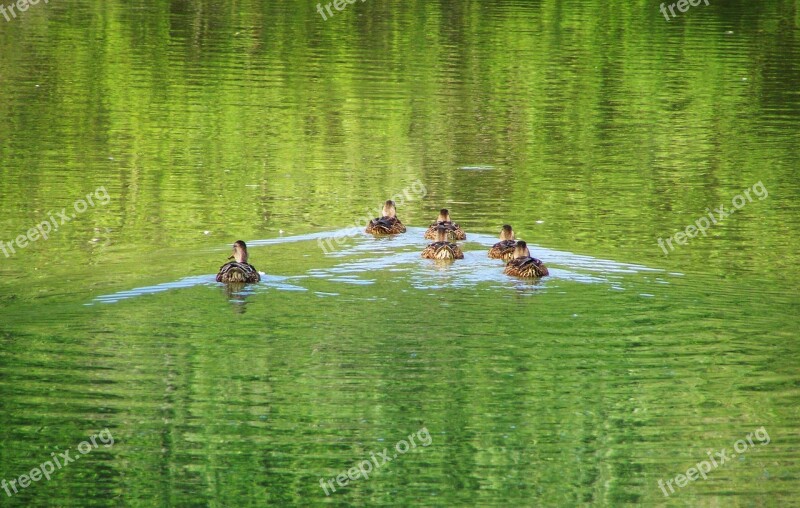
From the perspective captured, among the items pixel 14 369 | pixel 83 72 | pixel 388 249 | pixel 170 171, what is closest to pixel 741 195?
pixel 388 249

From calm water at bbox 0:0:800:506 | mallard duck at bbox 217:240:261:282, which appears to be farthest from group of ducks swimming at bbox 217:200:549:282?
calm water at bbox 0:0:800:506

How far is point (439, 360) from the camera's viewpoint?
13086 mm

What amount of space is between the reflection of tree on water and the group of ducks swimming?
0.22ft

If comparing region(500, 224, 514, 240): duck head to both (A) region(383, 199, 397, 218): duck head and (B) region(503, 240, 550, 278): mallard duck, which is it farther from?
(A) region(383, 199, 397, 218): duck head

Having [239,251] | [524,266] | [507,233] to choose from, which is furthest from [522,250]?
[239,251]

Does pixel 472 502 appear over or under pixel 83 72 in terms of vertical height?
under

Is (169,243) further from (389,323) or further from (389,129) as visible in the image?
(389,129)

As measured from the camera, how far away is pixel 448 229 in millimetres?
17953

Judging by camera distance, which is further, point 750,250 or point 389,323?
point 750,250

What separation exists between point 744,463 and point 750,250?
7.74m

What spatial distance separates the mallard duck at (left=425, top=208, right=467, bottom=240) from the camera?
1802cm

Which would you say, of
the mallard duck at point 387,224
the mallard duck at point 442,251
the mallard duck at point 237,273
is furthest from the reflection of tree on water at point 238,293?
the mallard duck at point 387,224

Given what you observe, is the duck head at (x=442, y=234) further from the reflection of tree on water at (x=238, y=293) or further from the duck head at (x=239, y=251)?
the reflection of tree on water at (x=238, y=293)

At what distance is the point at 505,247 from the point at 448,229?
1025 millimetres
